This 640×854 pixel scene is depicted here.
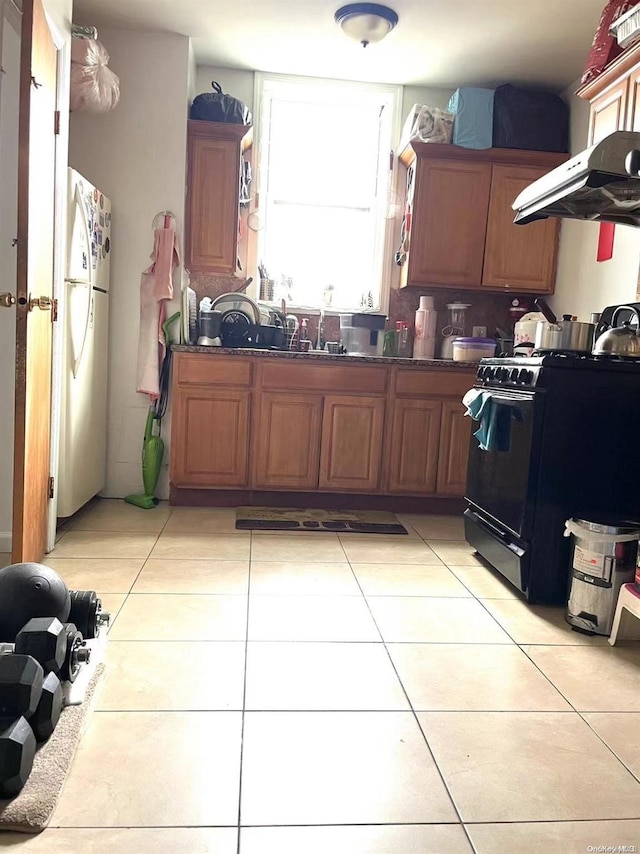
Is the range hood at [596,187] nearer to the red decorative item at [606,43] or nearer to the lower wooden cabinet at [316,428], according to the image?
the red decorative item at [606,43]

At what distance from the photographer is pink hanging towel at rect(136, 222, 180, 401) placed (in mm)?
3628

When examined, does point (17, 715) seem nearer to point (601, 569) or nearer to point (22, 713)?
point (22, 713)

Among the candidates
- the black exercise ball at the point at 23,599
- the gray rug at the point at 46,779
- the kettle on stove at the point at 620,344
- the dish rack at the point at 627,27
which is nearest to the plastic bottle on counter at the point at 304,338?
the kettle on stove at the point at 620,344

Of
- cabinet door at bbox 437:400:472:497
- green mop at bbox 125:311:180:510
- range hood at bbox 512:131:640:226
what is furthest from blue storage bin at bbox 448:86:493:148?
green mop at bbox 125:311:180:510

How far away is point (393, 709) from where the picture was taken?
159cm

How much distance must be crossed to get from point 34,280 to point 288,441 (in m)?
1.71

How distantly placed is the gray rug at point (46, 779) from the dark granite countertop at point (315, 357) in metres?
2.26

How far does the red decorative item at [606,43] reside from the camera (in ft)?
8.87

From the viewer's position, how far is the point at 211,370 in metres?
3.53

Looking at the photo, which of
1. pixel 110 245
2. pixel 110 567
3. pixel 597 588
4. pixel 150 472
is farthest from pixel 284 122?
pixel 597 588

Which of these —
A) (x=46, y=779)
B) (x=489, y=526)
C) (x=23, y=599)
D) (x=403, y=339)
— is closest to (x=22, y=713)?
(x=46, y=779)

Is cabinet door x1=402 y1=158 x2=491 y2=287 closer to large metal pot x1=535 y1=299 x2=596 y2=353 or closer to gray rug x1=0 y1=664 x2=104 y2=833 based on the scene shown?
large metal pot x1=535 y1=299 x2=596 y2=353

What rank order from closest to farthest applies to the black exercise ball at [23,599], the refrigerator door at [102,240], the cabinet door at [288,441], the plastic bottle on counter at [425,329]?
the black exercise ball at [23,599] → the refrigerator door at [102,240] → the cabinet door at [288,441] → the plastic bottle on counter at [425,329]

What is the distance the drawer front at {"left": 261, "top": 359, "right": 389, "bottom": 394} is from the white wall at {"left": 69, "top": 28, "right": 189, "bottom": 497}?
33.6 inches
